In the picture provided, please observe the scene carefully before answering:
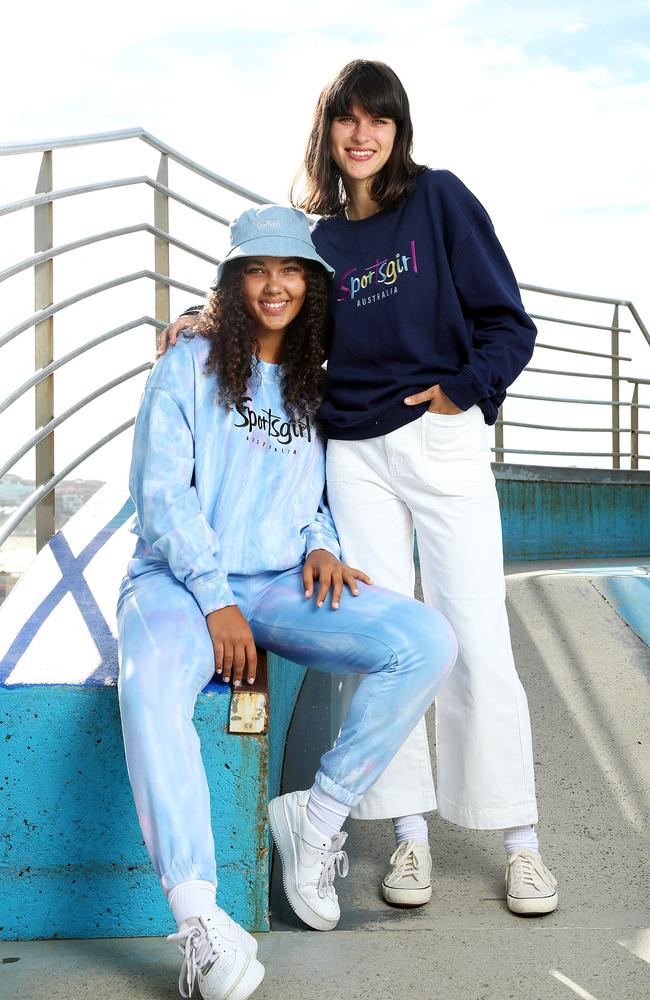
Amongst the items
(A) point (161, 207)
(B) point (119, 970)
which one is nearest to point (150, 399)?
(B) point (119, 970)

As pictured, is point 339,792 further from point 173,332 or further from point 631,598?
point 631,598

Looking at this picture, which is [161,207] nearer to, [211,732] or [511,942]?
[211,732]

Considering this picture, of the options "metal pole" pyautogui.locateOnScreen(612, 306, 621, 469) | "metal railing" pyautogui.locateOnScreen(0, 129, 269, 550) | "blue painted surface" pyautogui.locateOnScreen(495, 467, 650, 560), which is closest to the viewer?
"metal railing" pyautogui.locateOnScreen(0, 129, 269, 550)

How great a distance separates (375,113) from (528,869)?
5.51 ft

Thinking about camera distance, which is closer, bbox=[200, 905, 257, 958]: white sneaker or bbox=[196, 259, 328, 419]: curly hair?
bbox=[200, 905, 257, 958]: white sneaker

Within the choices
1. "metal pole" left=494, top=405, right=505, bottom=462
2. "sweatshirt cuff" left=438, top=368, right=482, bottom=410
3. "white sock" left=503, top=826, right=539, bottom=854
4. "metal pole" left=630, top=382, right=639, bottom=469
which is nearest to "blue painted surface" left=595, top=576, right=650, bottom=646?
"white sock" left=503, top=826, right=539, bottom=854

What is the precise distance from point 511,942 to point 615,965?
20cm

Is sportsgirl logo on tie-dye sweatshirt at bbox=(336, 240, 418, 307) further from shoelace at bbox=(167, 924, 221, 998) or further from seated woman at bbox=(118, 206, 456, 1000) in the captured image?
shoelace at bbox=(167, 924, 221, 998)

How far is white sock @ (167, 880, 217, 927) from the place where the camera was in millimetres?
1604

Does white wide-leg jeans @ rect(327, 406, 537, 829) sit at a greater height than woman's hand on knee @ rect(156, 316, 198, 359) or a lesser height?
lesser

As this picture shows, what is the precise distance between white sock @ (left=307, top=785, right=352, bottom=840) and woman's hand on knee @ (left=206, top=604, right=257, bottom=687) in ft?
0.91

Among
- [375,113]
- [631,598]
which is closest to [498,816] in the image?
[375,113]

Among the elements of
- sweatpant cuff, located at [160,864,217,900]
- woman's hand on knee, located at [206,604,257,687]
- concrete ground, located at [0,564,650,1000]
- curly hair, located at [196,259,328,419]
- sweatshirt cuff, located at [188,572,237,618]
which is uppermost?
curly hair, located at [196,259,328,419]

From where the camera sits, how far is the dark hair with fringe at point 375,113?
2.21 metres
